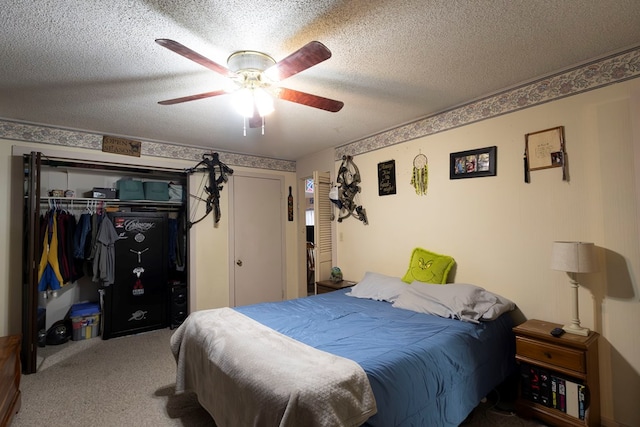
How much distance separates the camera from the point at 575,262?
75.7 inches

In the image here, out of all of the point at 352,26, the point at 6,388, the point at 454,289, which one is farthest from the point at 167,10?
the point at 454,289

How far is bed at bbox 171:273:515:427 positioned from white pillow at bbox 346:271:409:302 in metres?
0.22

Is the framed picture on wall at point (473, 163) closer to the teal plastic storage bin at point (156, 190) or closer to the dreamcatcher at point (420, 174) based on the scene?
the dreamcatcher at point (420, 174)

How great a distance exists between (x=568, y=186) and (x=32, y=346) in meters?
4.73

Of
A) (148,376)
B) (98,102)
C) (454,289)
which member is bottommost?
(148,376)

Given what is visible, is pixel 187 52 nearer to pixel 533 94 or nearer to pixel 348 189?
pixel 533 94

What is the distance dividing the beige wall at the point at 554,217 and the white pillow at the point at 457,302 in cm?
25

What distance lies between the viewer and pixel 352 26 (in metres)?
1.69

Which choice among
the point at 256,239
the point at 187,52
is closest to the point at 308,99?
the point at 187,52

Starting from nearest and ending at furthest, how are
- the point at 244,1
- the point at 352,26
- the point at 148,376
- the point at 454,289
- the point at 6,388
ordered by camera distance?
the point at 244,1, the point at 352,26, the point at 6,388, the point at 454,289, the point at 148,376

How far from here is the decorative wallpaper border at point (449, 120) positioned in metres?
2.04

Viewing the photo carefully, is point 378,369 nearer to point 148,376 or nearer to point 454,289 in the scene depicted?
point 454,289

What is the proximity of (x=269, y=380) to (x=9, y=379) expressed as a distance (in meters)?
A: 1.98

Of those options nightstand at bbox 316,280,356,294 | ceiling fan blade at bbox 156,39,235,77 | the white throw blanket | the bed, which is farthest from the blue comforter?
ceiling fan blade at bbox 156,39,235,77
